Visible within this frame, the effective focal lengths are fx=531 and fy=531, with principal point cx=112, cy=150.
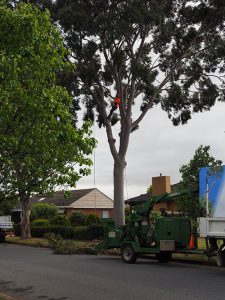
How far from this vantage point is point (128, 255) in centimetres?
2020

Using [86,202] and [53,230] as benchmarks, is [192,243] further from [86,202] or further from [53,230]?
[86,202]

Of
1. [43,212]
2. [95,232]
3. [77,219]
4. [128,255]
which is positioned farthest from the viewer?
[43,212]

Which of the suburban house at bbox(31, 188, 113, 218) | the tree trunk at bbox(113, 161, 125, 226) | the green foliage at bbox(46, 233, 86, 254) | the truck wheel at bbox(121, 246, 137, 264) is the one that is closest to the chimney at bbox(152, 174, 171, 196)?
the tree trunk at bbox(113, 161, 125, 226)

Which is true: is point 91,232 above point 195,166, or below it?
below

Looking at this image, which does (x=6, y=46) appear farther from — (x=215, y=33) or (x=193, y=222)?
(x=215, y=33)

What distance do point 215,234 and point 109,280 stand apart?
11.4ft

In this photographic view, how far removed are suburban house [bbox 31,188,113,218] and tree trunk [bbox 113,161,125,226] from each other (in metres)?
33.2

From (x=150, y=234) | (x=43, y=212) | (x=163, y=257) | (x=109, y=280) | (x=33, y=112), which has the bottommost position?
(x=109, y=280)

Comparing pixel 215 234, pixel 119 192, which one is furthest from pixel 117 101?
pixel 215 234

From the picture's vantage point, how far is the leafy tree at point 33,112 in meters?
8.69

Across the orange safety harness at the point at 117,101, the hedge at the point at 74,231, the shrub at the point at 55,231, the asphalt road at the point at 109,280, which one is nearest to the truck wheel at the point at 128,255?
the asphalt road at the point at 109,280

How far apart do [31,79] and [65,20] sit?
51.4 ft

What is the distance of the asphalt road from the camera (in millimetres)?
12148

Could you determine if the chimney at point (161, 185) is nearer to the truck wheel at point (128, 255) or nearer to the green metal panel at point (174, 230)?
the truck wheel at point (128, 255)
